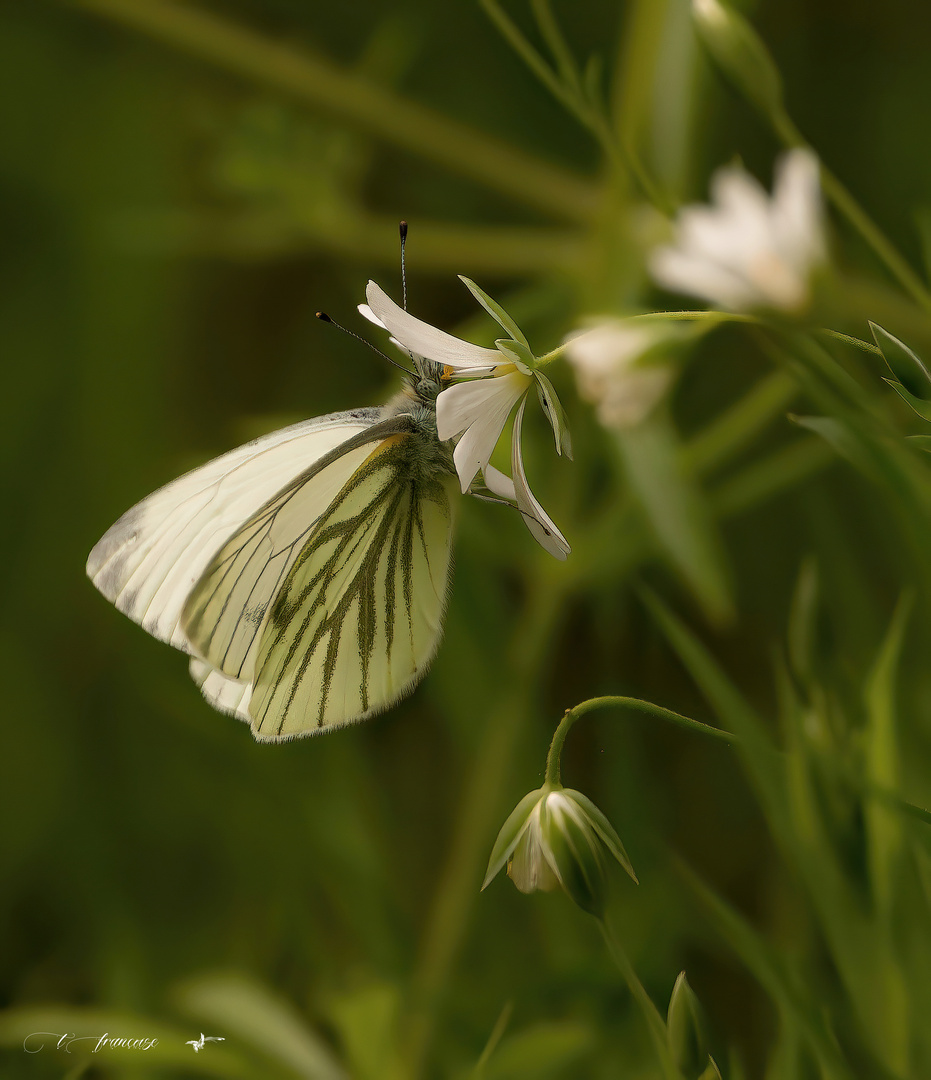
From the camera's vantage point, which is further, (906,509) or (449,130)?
(449,130)

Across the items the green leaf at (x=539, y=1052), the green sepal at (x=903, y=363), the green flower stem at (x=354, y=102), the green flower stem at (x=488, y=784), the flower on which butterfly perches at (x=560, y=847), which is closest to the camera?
the green sepal at (x=903, y=363)

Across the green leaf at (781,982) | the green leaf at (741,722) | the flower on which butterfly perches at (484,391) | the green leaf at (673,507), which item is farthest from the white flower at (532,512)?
the green leaf at (673,507)

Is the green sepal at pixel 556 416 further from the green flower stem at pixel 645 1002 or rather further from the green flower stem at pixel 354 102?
the green flower stem at pixel 354 102

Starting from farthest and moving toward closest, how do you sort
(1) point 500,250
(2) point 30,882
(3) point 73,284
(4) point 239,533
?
(3) point 73,284, (2) point 30,882, (1) point 500,250, (4) point 239,533

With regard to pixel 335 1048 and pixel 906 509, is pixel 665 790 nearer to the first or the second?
pixel 335 1048

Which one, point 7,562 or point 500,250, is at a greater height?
point 500,250

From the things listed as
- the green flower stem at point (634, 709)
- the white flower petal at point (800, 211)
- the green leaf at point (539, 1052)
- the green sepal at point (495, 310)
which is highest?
the white flower petal at point (800, 211)

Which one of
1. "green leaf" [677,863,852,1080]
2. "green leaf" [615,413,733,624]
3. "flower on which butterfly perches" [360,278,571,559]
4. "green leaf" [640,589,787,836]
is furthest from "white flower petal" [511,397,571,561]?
"green leaf" [615,413,733,624]

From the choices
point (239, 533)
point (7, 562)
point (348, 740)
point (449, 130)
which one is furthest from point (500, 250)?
point (7, 562)
